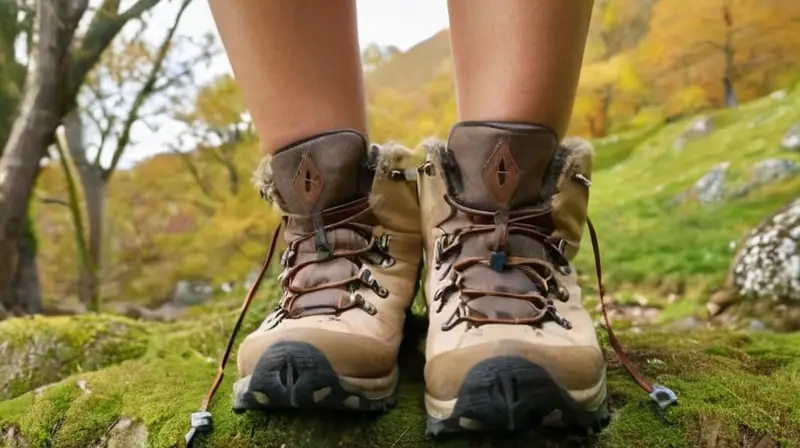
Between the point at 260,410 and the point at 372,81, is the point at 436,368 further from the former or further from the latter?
the point at 372,81

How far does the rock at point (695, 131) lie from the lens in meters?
2.74

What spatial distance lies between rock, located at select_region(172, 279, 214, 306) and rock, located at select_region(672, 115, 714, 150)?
2.68 m

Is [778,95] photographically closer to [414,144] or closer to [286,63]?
[414,144]

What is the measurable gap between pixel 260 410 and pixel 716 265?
1827 millimetres

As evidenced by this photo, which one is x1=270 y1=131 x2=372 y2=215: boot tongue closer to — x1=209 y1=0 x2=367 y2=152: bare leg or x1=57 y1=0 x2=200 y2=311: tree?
x1=209 y1=0 x2=367 y2=152: bare leg

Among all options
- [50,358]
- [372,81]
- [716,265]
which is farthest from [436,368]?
[372,81]

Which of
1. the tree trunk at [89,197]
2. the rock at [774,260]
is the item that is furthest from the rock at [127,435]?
the tree trunk at [89,197]

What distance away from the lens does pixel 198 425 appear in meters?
0.55

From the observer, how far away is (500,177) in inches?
21.7

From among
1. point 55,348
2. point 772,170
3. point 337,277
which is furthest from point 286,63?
point 772,170

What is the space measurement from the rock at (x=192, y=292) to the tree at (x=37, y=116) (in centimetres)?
194

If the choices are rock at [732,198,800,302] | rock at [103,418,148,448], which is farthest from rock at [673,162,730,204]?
rock at [103,418,148,448]

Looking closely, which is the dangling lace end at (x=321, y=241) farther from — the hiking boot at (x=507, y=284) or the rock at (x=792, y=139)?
the rock at (x=792, y=139)

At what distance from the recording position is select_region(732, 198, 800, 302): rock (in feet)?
4.77
